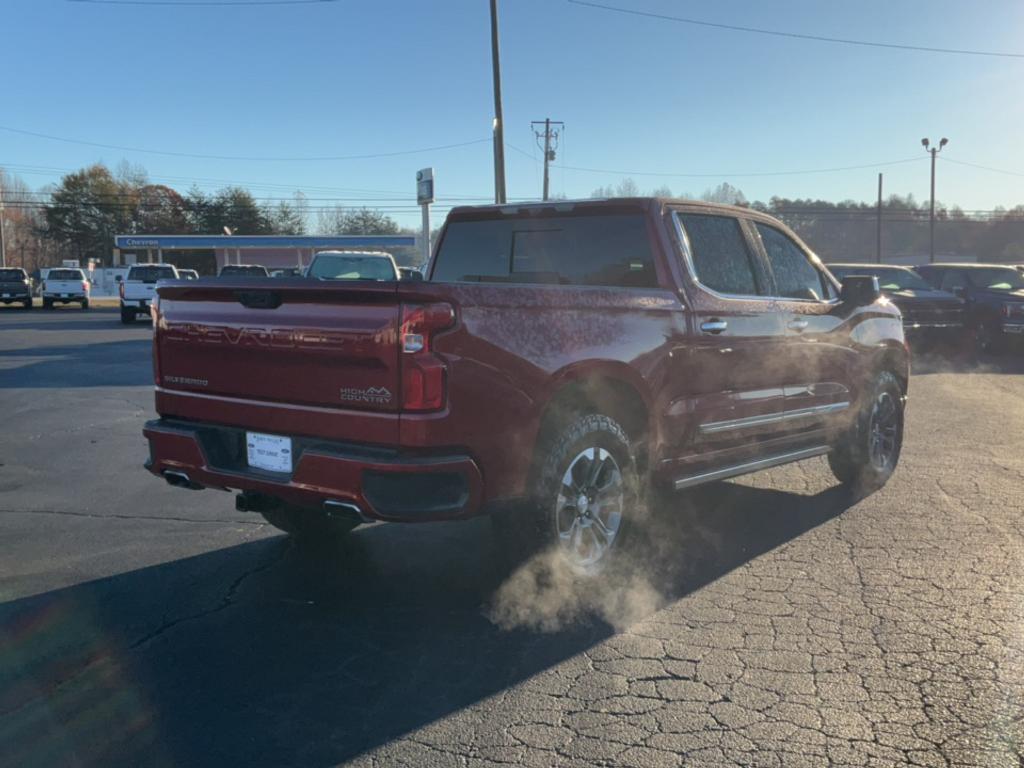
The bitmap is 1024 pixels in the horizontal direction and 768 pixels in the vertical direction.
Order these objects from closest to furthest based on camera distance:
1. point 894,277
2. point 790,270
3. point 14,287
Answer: point 790,270 → point 894,277 → point 14,287

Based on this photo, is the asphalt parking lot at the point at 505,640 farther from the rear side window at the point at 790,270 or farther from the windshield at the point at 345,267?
the windshield at the point at 345,267

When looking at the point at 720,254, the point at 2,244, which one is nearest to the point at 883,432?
the point at 720,254

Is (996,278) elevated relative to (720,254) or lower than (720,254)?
lower

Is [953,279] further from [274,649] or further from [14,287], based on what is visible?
[14,287]

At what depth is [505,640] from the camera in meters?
3.89

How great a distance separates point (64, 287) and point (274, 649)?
39.3 m

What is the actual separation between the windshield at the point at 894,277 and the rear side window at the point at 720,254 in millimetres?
13101

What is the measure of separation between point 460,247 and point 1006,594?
376 centimetres

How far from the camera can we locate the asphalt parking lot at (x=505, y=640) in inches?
120

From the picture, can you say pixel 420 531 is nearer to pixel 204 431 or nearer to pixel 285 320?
pixel 204 431

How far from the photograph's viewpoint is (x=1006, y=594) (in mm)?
4453

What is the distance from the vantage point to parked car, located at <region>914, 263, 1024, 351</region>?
17.8m

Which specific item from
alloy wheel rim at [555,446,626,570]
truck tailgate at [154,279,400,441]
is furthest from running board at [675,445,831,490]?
truck tailgate at [154,279,400,441]

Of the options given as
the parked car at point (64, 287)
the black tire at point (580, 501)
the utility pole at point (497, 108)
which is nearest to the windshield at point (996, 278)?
the utility pole at point (497, 108)
